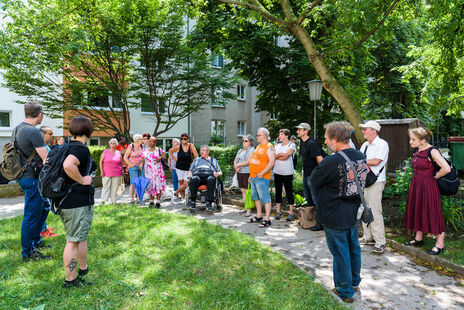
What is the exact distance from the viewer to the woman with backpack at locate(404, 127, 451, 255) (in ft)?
16.2

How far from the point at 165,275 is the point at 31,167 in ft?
7.73

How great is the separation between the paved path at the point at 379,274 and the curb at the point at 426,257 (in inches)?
6.0

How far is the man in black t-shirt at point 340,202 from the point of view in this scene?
347 centimetres

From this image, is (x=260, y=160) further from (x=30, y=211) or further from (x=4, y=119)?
(x=4, y=119)

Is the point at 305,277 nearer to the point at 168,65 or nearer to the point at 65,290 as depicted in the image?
the point at 65,290

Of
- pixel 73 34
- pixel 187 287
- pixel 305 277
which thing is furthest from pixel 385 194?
pixel 73 34

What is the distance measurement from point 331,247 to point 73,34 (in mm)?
9868

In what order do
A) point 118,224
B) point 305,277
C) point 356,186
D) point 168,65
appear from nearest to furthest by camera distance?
point 356,186, point 305,277, point 118,224, point 168,65

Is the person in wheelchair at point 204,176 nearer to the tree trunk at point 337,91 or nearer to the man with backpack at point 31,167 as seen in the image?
the tree trunk at point 337,91

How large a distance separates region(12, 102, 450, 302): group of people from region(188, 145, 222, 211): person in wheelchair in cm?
3

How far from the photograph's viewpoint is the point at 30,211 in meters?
4.48

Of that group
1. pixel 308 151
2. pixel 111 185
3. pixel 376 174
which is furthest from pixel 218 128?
pixel 376 174

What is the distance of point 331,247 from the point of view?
12.0 feet

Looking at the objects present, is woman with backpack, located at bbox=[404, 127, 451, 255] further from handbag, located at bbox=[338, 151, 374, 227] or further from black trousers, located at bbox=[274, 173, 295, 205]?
black trousers, located at bbox=[274, 173, 295, 205]
